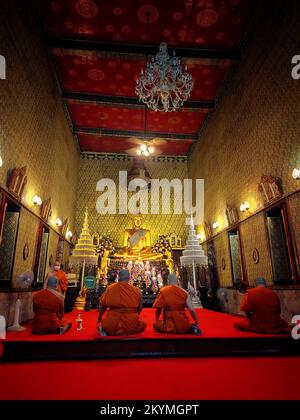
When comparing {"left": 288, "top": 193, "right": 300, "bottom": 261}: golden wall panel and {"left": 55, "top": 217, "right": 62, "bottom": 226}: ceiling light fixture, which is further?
{"left": 55, "top": 217, "right": 62, "bottom": 226}: ceiling light fixture

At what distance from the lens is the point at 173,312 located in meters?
4.70

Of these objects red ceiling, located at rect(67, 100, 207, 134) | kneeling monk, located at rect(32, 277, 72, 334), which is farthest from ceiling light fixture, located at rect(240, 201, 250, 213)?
kneeling monk, located at rect(32, 277, 72, 334)

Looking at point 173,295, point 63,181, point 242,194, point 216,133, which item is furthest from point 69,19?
point 173,295

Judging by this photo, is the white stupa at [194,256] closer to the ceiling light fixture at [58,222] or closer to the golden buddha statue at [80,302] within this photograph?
the golden buddha statue at [80,302]

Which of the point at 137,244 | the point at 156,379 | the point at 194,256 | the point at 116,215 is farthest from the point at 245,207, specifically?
the point at 116,215

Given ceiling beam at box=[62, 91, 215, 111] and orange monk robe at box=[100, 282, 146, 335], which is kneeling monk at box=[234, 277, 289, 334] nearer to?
orange monk robe at box=[100, 282, 146, 335]

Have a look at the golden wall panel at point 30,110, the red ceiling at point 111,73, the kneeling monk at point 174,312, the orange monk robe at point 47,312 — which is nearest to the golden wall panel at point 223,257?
the kneeling monk at point 174,312

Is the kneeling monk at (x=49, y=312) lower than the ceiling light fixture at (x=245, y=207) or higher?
lower

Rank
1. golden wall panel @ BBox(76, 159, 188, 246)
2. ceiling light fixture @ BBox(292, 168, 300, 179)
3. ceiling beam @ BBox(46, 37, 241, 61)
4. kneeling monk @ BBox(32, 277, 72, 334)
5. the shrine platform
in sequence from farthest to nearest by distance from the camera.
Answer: golden wall panel @ BBox(76, 159, 188, 246), ceiling beam @ BBox(46, 37, 241, 61), ceiling light fixture @ BBox(292, 168, 300, 179), kneeling monk @ BBox(32, 277, 72, 334), the shrine platform

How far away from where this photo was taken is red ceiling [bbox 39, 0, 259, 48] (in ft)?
22.9

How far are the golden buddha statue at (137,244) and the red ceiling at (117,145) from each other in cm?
386

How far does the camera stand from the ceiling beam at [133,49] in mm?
7961

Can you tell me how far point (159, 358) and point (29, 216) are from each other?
16.6ft

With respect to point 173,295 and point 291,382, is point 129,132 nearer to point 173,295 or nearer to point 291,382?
point 173,295
